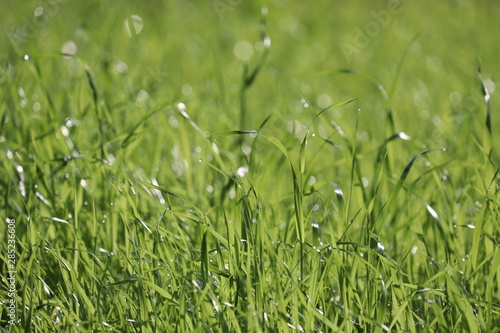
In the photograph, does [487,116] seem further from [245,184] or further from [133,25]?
[133,25]

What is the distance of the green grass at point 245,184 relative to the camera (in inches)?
43.7

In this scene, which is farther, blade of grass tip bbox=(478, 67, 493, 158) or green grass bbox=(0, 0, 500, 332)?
blade of grass tip bbox=(478, 67, 493, 158)

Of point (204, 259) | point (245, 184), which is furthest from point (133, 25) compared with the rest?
point (204, 259)

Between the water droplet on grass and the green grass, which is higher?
the water droplet on grass

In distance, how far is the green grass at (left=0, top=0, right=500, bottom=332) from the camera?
1.11m

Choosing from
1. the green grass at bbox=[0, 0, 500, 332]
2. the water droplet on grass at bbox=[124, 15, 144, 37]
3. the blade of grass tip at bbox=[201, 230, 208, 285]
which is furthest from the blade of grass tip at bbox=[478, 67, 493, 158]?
the water droplet on grass at bbox=[124, 15, 144, 37]

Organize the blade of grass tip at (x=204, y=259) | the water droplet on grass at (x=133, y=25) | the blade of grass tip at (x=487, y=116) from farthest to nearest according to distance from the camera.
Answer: the water droplet on grass at (x=133, y=25) < the blade of grass tip at (x=487, y=116) < the blade of grass tip at (x=204, y=259)

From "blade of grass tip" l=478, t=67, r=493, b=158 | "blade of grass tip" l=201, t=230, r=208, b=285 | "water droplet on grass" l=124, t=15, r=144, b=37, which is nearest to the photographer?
"blade of grass tip" l=201, t=230, r=208, b=285

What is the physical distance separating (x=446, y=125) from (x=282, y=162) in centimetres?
87

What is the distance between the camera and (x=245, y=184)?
50.6 inches

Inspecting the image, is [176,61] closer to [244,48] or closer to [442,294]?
[244,48]

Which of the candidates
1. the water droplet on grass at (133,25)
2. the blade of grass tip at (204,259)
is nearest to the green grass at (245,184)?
the blade of grass tip at (204,259)

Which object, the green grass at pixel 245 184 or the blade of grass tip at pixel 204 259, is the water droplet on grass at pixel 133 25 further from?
the blade of grass tip at pixel 204 259

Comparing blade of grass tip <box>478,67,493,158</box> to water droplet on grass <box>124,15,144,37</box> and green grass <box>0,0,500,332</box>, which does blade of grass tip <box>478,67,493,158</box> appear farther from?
water droplet on grass <box>124,15,144,37</box>
